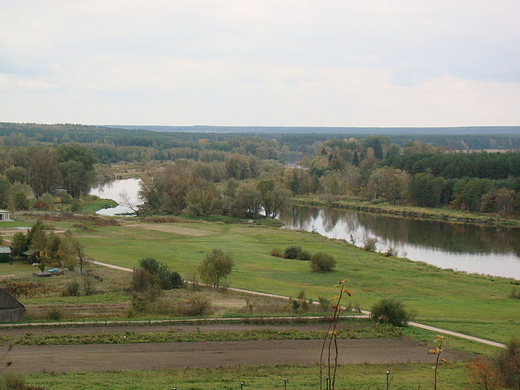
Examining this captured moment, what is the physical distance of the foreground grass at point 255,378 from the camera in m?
16.1

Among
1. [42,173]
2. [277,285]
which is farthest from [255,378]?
[42,173]

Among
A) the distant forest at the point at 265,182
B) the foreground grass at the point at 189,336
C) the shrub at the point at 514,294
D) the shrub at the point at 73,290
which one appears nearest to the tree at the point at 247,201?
the distant forest at the point at 265,182

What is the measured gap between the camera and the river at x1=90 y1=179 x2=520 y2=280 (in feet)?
147

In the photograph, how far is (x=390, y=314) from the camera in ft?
77.0

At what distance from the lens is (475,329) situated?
2369cm

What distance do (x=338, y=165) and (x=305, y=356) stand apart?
9393 centimetres

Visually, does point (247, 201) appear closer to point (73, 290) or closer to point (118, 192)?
point (118, 192)

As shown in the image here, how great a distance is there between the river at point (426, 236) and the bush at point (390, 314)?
20068 millimetres

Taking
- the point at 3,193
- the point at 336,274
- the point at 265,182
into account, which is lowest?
the point at 336,274

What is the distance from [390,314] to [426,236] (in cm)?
3733

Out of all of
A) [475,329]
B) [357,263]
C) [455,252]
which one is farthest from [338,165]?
[475,329]

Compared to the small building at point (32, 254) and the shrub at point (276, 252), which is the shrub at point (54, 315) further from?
the shrub at point (276, 252)

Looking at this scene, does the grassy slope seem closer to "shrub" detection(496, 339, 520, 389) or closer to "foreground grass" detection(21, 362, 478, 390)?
"shrub" detection(496, 339, 520, 389)

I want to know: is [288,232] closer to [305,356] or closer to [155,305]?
[155,305]
